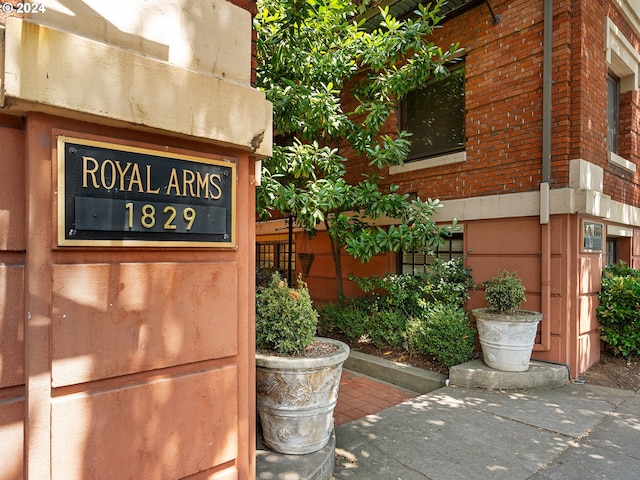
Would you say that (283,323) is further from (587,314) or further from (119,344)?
(587,314)

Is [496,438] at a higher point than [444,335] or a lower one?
lower

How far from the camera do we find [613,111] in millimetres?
→ 7621

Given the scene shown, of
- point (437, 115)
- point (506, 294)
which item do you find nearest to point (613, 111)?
point (437, 115)

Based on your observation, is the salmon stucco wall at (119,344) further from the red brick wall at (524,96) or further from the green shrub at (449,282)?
the red brick wall at (524,96)

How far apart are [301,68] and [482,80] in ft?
10.6

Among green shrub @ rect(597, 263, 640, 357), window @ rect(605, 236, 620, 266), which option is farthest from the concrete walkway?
window @ rect(605, 236, 620, 266)

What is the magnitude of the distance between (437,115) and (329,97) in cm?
282

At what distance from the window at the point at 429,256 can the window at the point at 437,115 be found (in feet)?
5.53

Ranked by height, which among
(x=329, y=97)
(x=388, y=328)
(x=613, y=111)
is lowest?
(x=388, y=328)

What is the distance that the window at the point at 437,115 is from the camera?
7086 millimetres

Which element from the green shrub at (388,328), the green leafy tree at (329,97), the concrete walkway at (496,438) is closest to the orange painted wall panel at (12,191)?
the concrete walkway at (496,438)

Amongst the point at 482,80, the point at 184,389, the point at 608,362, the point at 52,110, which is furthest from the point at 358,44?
the point at 608,362

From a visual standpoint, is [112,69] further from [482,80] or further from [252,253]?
[482,80]

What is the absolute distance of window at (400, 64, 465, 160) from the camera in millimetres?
7086
